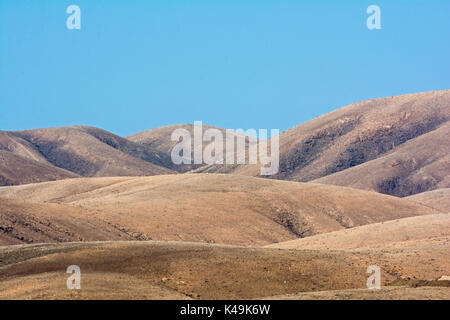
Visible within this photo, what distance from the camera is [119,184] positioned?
291ft

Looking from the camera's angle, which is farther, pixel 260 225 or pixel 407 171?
pixel 407 171

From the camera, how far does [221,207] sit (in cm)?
6800

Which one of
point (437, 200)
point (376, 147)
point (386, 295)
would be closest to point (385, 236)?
point (386, 295)

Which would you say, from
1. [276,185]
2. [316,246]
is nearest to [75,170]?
[276,185]

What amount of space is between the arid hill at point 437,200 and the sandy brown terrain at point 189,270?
59.8 m

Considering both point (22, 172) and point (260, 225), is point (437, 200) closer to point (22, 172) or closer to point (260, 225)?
point (260, 225)

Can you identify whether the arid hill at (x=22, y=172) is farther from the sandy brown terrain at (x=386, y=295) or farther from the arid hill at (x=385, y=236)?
the sandy brown terrain at (x=386, y=295)

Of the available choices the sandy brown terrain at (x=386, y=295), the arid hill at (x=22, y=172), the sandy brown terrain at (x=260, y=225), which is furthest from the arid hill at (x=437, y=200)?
the arid hill at (x=22, y=172)

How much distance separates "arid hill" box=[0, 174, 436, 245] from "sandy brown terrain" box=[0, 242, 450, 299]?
744 inches

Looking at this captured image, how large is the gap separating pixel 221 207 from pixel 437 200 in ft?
129

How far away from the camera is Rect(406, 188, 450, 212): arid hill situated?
9076cm

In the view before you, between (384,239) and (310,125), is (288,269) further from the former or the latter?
(310,125)

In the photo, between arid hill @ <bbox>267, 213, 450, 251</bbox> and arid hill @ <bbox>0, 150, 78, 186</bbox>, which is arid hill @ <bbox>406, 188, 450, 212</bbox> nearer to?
arid hill @ <bbox>267, 213, 450, 251</bbox>
